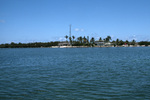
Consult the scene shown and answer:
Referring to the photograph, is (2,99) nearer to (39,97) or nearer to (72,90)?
(39,97)

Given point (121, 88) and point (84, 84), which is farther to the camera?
point (84, 84)

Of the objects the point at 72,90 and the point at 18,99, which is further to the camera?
the point at 72,90

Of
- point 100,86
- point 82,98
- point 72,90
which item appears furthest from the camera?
point 100,86

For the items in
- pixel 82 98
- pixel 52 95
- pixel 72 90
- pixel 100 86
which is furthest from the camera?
pixel 100 86

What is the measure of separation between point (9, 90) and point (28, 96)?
132 inches

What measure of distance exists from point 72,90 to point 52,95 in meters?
2.29

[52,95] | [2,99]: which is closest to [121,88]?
[52,95]

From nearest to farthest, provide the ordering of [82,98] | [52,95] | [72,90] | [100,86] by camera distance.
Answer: [82,98] → [52,95] → [72,90] → [100,86]

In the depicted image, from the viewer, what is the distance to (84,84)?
18156 millimetres

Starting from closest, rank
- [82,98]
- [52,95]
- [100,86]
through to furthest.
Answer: [82,98]
[52,95]
[100,86]

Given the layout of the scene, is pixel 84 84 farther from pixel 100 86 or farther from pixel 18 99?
pixel 18 99

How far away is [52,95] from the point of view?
14.4 meters

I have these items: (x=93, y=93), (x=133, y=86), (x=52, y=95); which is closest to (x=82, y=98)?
(x=93, y=93)

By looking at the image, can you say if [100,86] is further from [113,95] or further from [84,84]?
[113,95]
